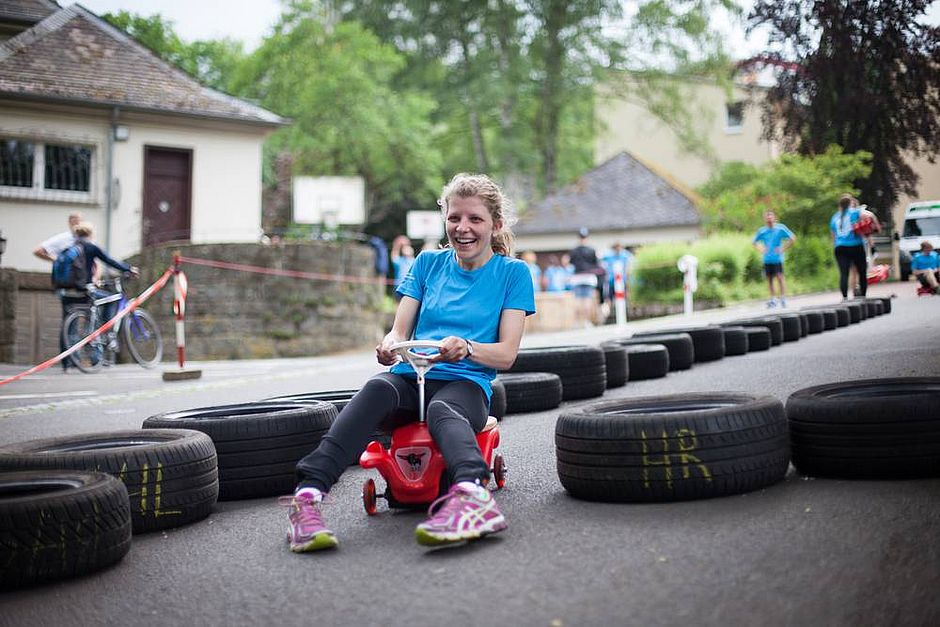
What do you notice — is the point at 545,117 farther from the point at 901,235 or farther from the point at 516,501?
the point at 516,501

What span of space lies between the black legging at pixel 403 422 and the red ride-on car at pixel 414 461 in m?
0.08

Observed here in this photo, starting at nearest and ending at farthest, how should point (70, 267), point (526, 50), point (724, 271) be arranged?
1. point (70, 267)
2. point (724, 271)
3. point (526, 50)

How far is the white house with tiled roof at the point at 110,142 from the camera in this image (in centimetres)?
2181

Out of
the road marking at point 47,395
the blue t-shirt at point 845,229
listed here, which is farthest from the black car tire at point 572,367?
the blue t-shirt at point 845,229

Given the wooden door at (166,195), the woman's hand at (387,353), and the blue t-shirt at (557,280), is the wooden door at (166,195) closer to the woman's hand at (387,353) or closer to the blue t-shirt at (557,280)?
the blue t-shirt at (557,280)

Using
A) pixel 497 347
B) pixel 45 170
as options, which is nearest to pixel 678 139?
pixel 45 170

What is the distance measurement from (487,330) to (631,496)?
2.99 feet

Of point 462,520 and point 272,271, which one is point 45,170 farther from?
point 462,520

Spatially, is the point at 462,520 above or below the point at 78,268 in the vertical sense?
below

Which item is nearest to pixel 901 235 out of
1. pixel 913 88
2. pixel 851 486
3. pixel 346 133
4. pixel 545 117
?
pixel 913 88

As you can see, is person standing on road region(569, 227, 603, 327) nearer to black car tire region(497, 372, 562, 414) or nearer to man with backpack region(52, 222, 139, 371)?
man with backpack region(52, 222, 139, 371)

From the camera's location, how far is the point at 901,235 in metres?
12.4

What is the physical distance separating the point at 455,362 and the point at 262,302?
15.9 meters

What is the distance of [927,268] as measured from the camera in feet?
50.6
